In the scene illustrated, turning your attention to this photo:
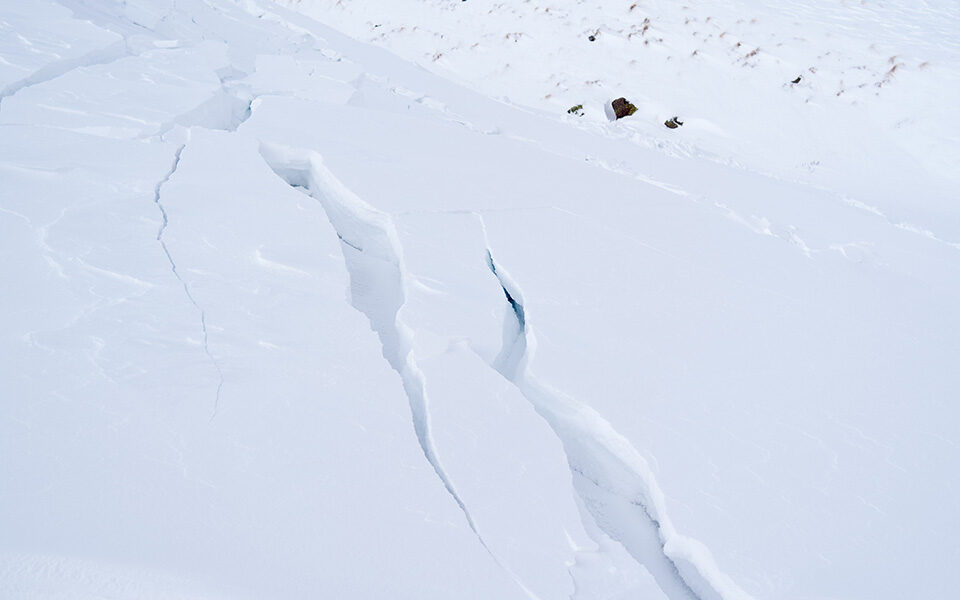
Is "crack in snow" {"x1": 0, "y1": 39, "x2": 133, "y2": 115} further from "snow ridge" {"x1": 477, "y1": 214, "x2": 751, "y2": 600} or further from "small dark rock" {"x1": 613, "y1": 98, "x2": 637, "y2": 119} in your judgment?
"small dark rock" {"x1": 613, "y1": 98, "x2": 637, "y2": 119}

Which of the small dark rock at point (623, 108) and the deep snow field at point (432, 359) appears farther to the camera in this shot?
the small dark rock at point (623, 108)

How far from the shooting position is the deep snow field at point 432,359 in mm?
1305

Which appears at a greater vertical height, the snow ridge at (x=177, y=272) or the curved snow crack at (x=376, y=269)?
the snow ridge at (x=177, y=272)

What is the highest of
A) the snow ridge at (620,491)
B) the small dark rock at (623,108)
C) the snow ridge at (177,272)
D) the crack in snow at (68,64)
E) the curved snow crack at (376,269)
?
the crack in snow at (68,64)

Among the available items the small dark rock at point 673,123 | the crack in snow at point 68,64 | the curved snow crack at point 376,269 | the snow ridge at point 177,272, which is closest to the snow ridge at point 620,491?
the curved snow crack at point 376,269

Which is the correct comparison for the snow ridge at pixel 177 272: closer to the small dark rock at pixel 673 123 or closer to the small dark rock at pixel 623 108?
the small dark rock at pixel 623 108

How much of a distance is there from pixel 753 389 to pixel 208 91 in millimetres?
3423

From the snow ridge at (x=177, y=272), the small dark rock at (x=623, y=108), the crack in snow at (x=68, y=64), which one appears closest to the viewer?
the snow ridge at (x=177, y=272)

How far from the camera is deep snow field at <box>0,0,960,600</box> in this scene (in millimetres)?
1305

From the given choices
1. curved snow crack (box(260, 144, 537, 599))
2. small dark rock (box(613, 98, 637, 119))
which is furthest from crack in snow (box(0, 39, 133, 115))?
small dark rock (box(613, 98, 637, 119))

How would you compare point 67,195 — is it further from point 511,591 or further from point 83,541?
point 511,591

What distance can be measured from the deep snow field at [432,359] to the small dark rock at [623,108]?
1.73 m

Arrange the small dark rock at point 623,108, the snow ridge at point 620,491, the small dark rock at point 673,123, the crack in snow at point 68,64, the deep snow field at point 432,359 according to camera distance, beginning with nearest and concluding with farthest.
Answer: the deep snow field at point 432,359 < the snow ridge at point 620,491 < the crack in snow at point 68,64 < the small dark rock at point 673,123 < the small dark rock at point 623,108

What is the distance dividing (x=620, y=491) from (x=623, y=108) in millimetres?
4820
